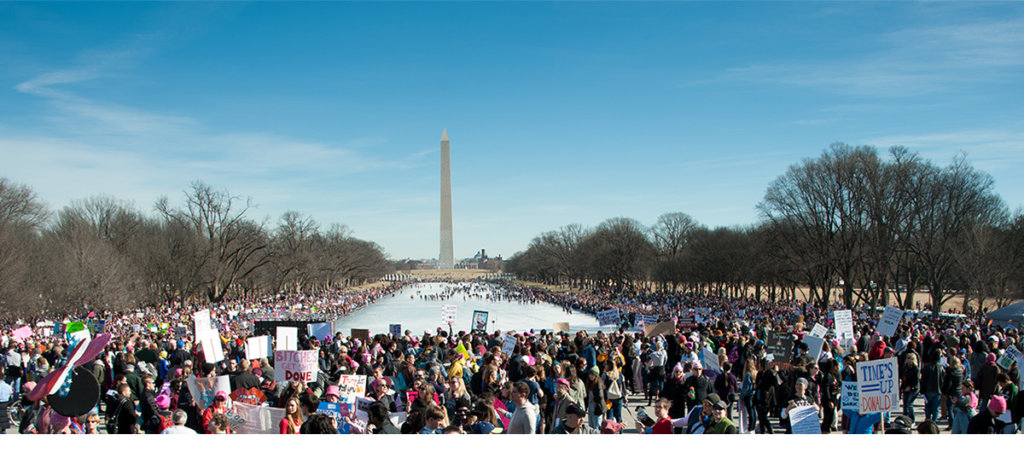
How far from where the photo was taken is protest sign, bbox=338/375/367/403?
920cm

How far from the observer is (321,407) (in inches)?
317

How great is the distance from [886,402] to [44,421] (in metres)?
9.21

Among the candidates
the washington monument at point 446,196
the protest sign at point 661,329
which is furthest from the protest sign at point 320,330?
the washington monument at point 446,196

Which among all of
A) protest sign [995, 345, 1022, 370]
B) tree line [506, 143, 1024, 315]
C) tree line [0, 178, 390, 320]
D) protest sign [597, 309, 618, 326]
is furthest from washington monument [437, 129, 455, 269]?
protest sign [995, 345, 1022, 370]

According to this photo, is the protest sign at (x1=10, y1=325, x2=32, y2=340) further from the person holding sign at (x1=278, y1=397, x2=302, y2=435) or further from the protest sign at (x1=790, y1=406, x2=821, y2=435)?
the protest sign at (x1=790, y1=406, x2=821, y2=435)

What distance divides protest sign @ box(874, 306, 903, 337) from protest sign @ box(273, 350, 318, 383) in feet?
46.4

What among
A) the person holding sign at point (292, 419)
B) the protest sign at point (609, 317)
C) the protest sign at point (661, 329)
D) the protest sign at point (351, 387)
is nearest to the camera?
the person holding sign at point (292, 419)

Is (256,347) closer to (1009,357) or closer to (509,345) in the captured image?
(509,345)

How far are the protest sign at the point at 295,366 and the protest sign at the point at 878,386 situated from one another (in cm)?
711

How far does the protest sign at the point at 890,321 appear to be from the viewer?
58.9 feet

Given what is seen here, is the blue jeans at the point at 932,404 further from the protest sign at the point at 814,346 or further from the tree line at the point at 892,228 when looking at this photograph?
the tree line at the point at 892,228

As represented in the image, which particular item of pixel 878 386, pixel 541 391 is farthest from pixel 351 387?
pixel 878 386
